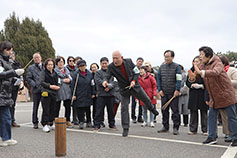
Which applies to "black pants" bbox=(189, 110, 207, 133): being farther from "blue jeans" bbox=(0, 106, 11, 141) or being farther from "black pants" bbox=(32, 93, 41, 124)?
"blue jeans" bbox=(0, 106, 11, 141)

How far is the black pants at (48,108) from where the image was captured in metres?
7.45

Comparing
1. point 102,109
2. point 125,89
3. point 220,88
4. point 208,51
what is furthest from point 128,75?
point 220,88

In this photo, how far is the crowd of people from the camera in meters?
5.66

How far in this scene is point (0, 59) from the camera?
5.55 m

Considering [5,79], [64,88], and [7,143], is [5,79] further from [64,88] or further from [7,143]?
[64,88]

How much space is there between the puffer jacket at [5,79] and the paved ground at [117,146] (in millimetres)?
975

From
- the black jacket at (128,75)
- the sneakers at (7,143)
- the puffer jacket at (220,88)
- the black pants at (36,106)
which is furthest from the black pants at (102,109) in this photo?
the puffer jacket at (220,88)

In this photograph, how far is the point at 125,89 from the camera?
7.00 meters

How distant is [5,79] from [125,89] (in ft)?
9.52

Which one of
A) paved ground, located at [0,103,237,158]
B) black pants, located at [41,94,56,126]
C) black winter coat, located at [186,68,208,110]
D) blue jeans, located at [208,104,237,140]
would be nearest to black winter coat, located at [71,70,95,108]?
black pants, located at [41,94,56,126]

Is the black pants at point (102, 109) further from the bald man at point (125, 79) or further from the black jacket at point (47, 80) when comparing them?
the black jacket at point (47, 80)

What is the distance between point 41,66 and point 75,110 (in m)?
1.78

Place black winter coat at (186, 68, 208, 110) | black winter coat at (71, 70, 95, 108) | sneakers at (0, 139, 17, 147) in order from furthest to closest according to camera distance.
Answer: black winter coat at (71, 70, 95, 108)
black winter coat at (186, 68, 208, 110)
sneakers at (0, 139, 17, 147)

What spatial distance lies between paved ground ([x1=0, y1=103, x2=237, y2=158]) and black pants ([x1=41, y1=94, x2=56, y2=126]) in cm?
38
